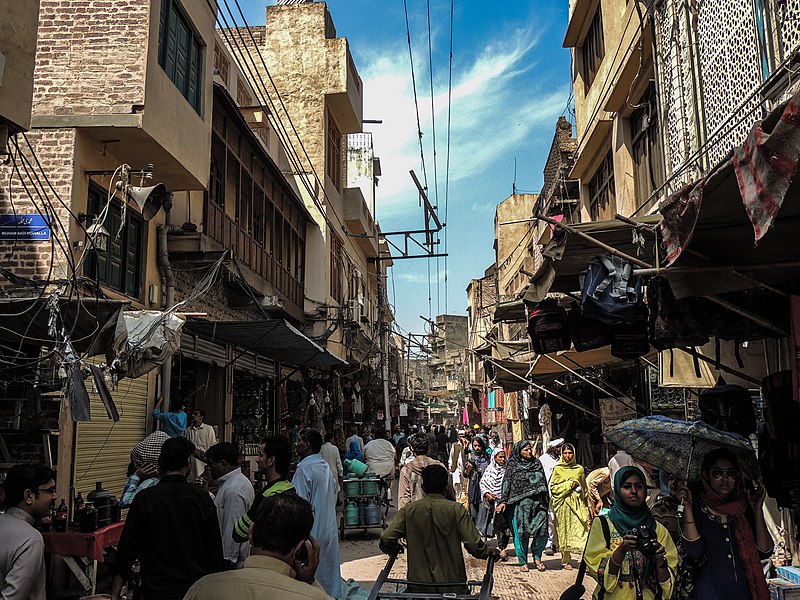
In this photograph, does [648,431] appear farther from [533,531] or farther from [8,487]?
[8,487]

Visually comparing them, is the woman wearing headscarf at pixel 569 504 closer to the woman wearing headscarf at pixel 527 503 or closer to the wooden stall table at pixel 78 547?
the woman wearing headscarf at pixel 527 503

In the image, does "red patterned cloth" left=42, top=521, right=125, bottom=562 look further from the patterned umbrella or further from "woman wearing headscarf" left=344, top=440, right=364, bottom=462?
"woman wearing headscarf" left=344, top=440, right=364, bottom=462

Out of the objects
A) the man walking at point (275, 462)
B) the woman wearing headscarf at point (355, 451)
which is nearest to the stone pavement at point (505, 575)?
the man walking at point (275, 462)

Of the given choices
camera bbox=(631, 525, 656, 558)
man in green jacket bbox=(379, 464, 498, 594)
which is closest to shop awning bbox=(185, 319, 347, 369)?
man in green jacket bbox=(379, 464, 498, 594)

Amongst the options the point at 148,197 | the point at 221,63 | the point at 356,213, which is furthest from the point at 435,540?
the point at 356,213

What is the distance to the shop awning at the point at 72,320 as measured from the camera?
22.9 feet

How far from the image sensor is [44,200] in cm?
902

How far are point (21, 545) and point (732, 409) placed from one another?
19.5ft

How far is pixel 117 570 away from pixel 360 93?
24914 millimetres

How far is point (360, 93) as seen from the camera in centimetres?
2705

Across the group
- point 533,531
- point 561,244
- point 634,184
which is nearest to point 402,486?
point 533,531

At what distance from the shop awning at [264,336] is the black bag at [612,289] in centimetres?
570

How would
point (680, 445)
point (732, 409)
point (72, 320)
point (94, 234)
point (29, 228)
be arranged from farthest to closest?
point (29, 228) < point (94, 234) < point (72, 320) < point (732, 409) < point (680, 445)

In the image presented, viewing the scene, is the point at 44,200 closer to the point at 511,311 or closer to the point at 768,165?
the point at 511,311
